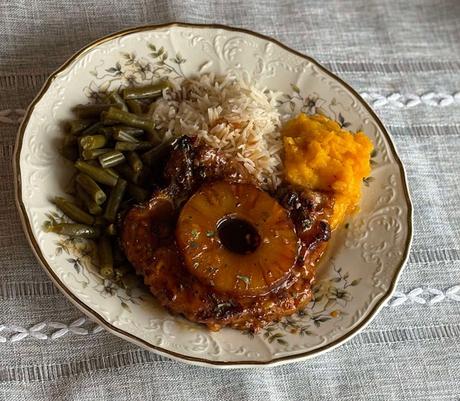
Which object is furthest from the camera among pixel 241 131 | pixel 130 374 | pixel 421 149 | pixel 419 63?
pixel 419 63

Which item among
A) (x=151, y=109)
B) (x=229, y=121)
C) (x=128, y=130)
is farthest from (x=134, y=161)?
(x=229, y=121)

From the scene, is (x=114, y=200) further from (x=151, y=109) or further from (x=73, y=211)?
(x=151, y=109)

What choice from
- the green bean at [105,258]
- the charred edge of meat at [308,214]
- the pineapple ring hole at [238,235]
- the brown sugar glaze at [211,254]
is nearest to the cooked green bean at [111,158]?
the brown sugar glaze at [211,254]

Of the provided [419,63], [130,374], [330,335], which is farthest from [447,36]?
[130,374]

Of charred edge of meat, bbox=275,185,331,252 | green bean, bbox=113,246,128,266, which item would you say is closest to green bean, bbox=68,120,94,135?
green bean, bbox=113,246,128,266

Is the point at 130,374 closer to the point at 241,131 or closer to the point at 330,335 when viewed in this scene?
the point at 330,335

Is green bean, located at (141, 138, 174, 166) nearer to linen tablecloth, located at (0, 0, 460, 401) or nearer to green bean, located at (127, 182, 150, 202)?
green bean, located at (127, 182, 150, 202)

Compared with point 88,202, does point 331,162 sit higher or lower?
lower
